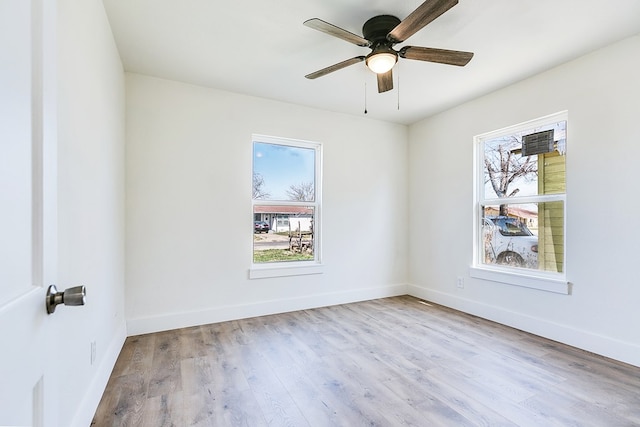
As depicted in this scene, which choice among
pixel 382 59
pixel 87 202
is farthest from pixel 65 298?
pixel 382 59

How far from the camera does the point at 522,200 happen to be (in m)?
3.22

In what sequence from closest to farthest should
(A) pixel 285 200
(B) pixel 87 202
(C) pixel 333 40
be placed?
(B) pixel 87 202, (C) pixel 333 40, (A) pixel 285 200

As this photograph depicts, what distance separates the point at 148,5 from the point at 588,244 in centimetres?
391

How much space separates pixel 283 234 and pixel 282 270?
451mm

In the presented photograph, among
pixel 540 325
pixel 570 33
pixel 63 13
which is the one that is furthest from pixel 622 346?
pixel 63 13

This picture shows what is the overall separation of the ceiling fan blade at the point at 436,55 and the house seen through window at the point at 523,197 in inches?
57.7

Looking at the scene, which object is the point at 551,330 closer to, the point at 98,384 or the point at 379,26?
the point at 379,26

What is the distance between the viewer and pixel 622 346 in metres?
2.40

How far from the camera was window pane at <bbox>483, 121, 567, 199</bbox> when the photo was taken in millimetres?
2930

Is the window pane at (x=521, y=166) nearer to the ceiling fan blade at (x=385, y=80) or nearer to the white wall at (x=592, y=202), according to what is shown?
the white wall at (x=592, y=202)

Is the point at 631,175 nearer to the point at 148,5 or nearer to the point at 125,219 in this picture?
the point at 148,5

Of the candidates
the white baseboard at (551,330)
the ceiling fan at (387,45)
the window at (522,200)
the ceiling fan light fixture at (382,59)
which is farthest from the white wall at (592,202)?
the ceiling fan light fixture at (382,59)

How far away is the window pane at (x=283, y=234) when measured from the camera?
364 centimetres

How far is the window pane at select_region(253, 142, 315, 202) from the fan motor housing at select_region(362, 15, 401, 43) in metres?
1.88
